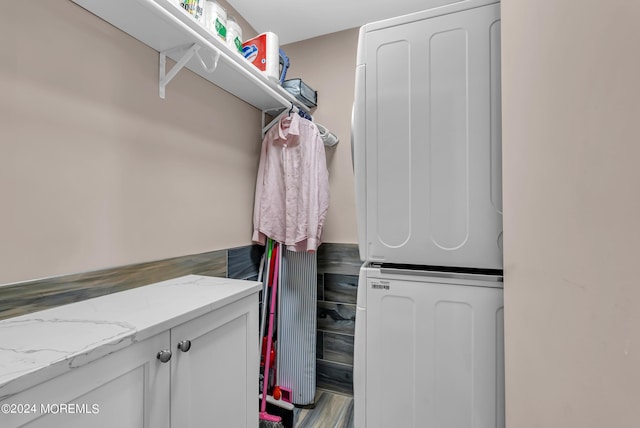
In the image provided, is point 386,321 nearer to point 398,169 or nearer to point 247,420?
point 398,169

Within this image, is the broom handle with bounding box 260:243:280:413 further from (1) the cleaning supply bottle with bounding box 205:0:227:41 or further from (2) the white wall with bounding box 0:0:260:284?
(1) the cleaning supply bottle with bounding box 205:0:227:41

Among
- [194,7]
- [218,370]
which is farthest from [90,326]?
[194,7]

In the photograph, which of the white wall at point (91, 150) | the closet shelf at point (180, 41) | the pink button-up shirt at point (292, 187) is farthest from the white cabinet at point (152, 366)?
the closet shelf at point (180, 41)

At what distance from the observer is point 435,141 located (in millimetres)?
824

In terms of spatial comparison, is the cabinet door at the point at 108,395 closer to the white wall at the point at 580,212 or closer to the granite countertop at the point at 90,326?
the granite countertop at the point at 90,326

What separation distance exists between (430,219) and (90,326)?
0.99 m

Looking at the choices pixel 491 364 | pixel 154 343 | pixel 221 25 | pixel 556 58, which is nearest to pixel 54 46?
pixel 221 25

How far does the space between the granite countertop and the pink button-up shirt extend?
628 mm

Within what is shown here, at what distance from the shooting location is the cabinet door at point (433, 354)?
76cm

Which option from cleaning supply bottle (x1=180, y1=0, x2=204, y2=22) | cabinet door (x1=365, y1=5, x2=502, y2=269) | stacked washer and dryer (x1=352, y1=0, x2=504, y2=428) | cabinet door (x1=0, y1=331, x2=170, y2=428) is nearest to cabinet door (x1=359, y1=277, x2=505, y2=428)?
A: stacked washer and dryer (x1=352, y1=0, x2=504, y2=428)

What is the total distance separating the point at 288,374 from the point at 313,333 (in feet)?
1.02

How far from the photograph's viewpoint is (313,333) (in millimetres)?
1779

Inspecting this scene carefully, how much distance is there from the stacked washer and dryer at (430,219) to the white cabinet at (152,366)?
0.45m

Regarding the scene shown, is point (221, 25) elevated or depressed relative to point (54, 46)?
elevated
